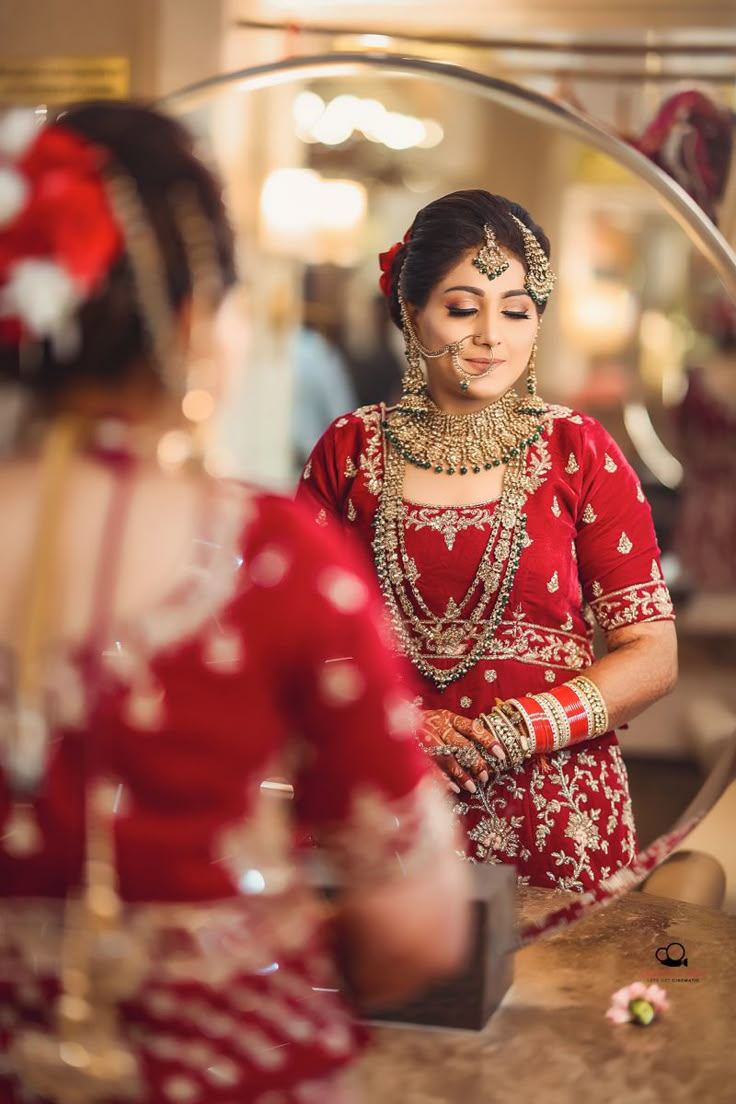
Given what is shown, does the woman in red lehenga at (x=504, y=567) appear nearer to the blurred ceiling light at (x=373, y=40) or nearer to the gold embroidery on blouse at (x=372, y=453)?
the gold embroidery on blouse at (x=372, y=453)

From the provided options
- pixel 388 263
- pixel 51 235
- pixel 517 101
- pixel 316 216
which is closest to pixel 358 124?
pixel 316 216

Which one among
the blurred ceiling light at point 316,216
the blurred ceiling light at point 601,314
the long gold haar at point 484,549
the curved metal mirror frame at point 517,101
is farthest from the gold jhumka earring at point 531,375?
the blurred ceiling light at point 601,314

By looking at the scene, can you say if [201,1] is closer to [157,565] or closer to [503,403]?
[503,403]

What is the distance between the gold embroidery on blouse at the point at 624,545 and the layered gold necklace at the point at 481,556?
0.28 ft

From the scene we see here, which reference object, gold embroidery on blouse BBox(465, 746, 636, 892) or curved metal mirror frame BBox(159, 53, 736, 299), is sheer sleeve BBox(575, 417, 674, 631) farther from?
curved metal mirror frame BBox(159, 53, 736, 299)

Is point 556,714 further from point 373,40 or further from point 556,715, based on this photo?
point 373,40

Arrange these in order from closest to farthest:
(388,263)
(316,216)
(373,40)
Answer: (388,263) → (373,40) → (316,216)

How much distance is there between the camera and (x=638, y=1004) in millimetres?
1195

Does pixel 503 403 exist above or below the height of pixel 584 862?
above

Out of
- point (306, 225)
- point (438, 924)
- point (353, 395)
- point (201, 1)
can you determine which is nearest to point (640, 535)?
point (438, 924)

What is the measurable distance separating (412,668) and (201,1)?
6.39 feet

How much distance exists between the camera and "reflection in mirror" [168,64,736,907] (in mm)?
1640

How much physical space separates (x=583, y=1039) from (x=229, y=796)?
1.93 feet

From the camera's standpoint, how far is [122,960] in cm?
71
